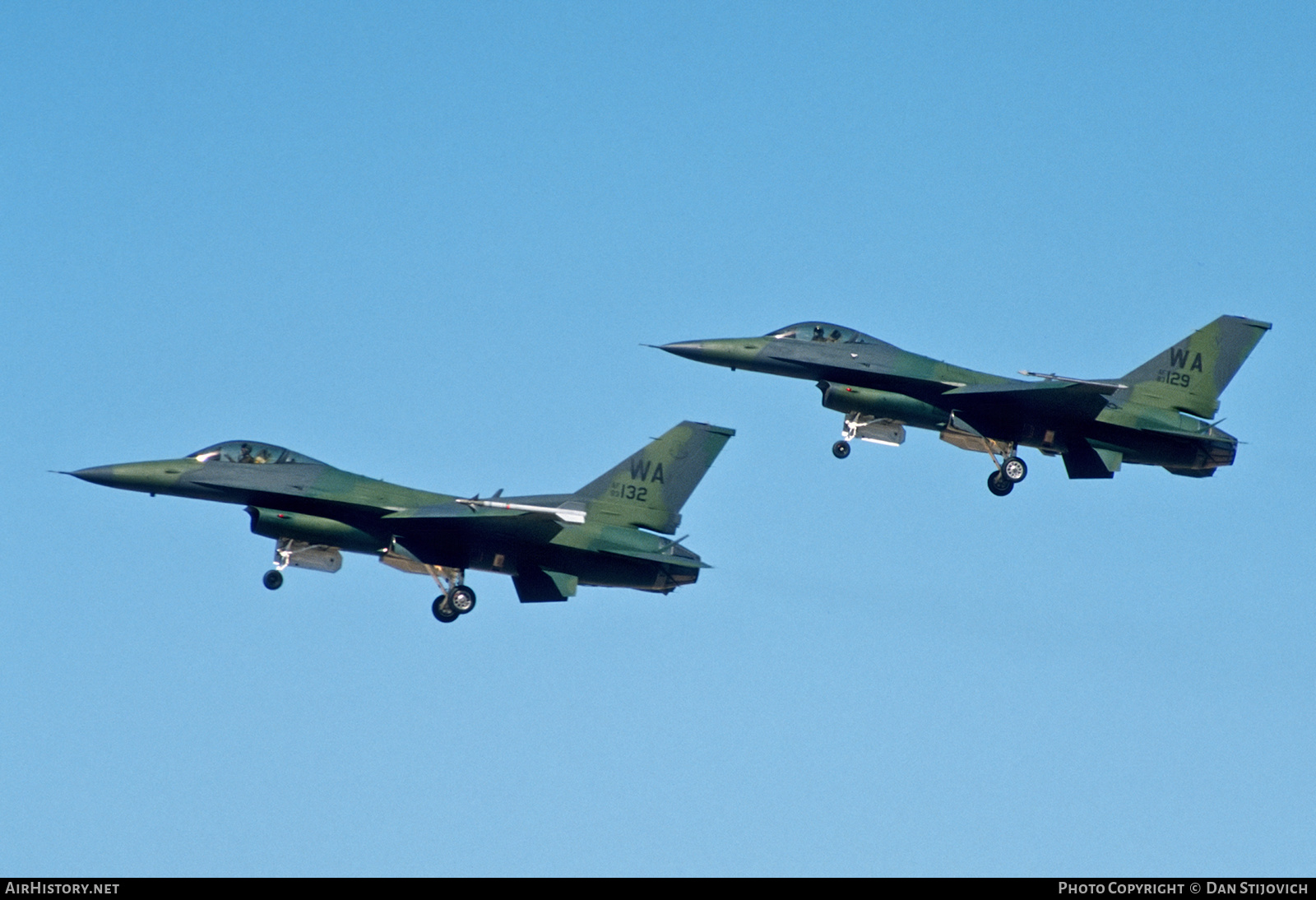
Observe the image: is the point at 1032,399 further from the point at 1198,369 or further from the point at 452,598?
the point at 452,598

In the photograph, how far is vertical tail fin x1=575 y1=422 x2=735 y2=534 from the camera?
156 ft

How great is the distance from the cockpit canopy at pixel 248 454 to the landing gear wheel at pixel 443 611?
4.26 meters

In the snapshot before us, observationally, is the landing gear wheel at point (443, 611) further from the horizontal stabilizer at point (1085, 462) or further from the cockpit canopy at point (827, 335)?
the horizontal stabilizer at point (1085, 462)

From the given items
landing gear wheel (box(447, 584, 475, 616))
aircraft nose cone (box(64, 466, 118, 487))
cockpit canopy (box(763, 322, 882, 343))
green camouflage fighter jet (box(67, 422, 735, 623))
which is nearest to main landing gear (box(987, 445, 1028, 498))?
cockpit canopy (box(763, 322, 882, 343))

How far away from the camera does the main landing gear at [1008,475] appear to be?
2061 inches

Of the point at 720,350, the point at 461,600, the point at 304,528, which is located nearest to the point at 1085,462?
the point at 720,350

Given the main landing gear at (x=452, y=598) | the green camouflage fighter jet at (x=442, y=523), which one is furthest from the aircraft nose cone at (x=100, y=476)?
the main landing gear at (x=452, y=598)

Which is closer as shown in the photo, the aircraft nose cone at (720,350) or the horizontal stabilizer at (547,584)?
the horizontal stabilizer at (547,584)

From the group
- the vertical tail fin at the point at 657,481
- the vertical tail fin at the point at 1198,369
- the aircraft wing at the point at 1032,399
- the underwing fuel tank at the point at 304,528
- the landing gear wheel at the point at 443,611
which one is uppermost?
the vertical tail fin at the point at 1198,369

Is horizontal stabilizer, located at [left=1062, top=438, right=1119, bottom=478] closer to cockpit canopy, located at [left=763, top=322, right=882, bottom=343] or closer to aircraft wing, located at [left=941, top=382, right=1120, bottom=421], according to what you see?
aircraft wing, located at [left=941, top=382, right=1120, bottom=421]
